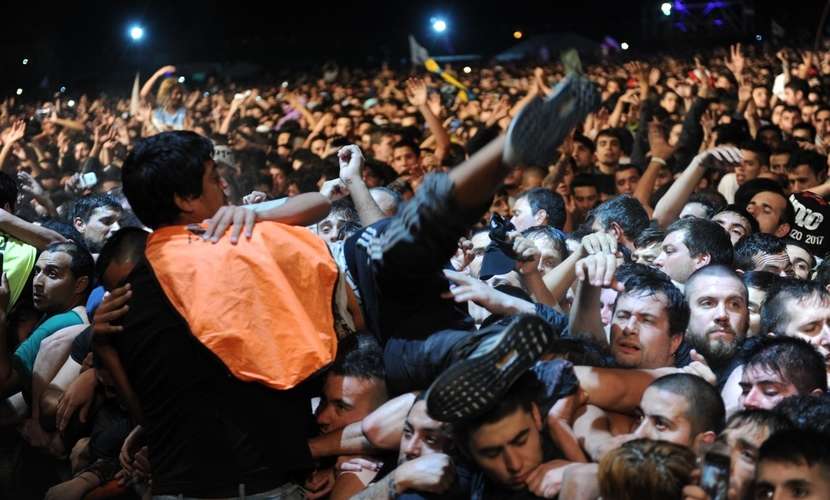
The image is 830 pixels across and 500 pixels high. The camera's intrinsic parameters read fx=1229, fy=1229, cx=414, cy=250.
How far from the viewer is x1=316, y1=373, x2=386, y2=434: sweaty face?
3.96 meters

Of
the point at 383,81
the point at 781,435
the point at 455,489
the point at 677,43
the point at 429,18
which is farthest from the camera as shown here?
the point at 429,18

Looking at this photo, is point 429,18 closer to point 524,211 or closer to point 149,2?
point 149,2

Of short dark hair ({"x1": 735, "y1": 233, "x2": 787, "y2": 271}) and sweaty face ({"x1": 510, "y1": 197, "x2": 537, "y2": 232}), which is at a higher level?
short dark hair ({"x1": 735, "y1": 233, "x2": 787, "y2": 271})

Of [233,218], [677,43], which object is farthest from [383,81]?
[233,218]

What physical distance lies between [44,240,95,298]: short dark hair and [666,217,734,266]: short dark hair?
2717mm

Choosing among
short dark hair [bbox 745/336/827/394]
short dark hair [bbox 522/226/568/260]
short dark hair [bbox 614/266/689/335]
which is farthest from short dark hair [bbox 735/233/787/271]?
short dark hair [bbox 745/336/827/394]

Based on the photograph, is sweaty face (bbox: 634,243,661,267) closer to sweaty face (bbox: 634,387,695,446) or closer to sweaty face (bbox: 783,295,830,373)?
sweaty face (bbox: 783,295,830,373)

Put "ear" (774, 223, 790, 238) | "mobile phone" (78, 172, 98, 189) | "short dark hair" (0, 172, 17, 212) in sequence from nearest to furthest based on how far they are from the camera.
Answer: "short dark hair" (0, 172, 17, 212) → "ear" (774, 223, 790, 238) → "mobile phone" (78, 172, 98, 189)

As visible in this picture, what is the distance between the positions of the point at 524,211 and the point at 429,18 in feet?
106

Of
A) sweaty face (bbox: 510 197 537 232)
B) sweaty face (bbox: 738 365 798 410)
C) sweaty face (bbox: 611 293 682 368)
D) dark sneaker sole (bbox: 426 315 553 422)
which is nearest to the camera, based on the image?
dark sneaker sole (bbox: 426 315 553 422)

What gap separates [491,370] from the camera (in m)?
2.84

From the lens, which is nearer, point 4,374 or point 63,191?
point 4,374

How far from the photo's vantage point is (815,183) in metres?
9.41

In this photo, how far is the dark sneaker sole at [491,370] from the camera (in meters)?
2.83
